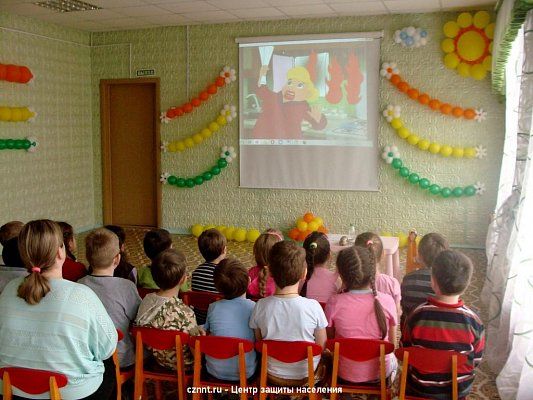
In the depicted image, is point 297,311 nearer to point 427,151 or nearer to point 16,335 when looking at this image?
point 16,335

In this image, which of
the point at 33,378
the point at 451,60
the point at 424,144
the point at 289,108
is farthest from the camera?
the point at 289,108

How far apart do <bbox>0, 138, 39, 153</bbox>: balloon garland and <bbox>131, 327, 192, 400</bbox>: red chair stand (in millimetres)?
4719

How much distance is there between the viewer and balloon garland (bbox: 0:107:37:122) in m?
6.41

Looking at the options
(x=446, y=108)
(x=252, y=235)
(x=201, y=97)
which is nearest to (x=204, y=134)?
(x=201, y=97)

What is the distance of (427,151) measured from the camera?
6.85 metres

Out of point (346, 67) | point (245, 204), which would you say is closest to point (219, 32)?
point (346, 67)

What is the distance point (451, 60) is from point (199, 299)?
4849 millimetres

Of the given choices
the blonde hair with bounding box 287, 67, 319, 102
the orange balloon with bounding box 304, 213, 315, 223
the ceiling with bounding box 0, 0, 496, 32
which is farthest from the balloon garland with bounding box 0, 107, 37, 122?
the orange balloon with bounding box 304, 213, 315, 223

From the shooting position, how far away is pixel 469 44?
6375mm

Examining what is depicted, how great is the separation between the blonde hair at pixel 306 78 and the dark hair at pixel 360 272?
15.6ft

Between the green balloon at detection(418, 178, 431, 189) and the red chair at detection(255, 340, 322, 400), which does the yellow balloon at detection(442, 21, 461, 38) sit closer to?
the green balloon at detection(418, 178, 431, 189)

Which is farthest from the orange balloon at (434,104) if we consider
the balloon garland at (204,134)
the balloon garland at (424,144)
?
the balloon garland at (204,134)

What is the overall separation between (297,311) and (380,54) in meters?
5.07

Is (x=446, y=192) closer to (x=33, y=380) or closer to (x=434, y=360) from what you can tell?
(x=434, y=360)
